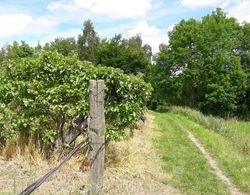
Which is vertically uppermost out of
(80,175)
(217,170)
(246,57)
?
(246,57)

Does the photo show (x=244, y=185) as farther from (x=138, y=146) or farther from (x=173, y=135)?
(x=173, y=135)

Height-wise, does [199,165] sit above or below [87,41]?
below

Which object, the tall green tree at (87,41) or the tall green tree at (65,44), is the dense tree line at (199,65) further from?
the tall green tree at (87,41)

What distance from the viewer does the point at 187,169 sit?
1044 centimetres

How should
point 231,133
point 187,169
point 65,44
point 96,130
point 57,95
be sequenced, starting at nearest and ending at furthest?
point 96,130 → point 57,95 → point 187,169 → point 231,133 → point 65,44

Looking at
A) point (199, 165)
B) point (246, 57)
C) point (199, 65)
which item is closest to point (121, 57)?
point (199, 65)

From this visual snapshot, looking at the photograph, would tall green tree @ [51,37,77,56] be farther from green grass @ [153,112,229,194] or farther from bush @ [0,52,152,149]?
bush @ [0,52,152,149]

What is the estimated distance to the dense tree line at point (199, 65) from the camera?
41188 millimetres

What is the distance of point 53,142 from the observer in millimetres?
8977

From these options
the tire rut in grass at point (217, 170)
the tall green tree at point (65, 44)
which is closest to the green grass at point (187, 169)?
the tire rut in grass at point (217, 170)

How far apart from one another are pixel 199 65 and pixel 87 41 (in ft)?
76.6

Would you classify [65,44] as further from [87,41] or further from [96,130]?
[96,130]

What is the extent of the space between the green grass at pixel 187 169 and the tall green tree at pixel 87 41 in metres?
42.2

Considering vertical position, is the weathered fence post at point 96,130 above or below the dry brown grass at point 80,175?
above
